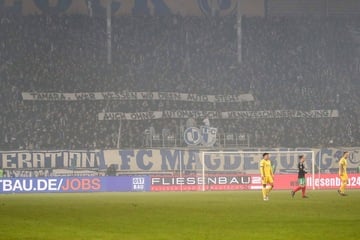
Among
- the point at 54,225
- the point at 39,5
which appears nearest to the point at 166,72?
the point at 39,5

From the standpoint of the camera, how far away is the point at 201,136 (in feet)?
156

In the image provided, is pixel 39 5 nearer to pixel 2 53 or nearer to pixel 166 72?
pixel 2 53

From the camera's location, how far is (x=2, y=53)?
53.1 metres

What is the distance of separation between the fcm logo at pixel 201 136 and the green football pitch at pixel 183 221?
19.9 meters

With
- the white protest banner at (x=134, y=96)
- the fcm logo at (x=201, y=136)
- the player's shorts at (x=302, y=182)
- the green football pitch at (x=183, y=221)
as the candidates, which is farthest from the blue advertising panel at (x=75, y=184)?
the green football pitch at (x=183, y=221)

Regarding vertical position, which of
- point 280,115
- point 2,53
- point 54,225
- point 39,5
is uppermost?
point 39,5

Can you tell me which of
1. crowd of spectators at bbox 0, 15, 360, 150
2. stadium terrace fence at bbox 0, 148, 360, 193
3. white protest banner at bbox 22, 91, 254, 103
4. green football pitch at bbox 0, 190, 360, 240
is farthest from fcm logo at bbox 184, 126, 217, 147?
green football pitch at bbox 0, 190, 360, 240

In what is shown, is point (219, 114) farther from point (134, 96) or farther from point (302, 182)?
point (302, 182)

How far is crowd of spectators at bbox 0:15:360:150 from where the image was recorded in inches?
1922

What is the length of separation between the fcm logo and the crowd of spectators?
82cm

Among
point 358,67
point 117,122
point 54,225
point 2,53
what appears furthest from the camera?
point 358,67

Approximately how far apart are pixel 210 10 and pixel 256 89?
893cm

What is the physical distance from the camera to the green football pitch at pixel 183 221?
647 inches

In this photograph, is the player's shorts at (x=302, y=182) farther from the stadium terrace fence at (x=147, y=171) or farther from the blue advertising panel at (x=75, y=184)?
the blue advertising panel at (x=75, y=184)
